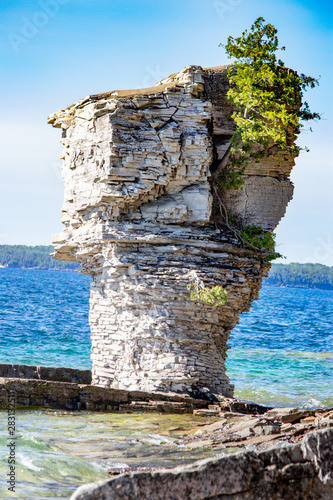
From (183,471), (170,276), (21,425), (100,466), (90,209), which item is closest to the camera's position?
(183,471)

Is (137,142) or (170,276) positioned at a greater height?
(137,142)

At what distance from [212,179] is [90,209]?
3.35 meters

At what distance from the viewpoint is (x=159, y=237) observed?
15328mm

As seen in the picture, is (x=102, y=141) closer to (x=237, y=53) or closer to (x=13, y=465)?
(x=237, y=53)

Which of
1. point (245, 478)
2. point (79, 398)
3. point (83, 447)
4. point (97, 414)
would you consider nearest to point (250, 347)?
point (79, 398)

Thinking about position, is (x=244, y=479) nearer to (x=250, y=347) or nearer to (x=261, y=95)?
(x=261, y=95)

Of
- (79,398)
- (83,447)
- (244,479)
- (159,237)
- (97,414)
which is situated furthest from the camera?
(159,237)

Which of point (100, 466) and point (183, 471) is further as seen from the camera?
point (100, 466)

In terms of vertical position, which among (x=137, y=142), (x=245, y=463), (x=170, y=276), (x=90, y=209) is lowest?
(x=245, y=463)

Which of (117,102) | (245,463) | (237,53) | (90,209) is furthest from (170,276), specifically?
(245,463)

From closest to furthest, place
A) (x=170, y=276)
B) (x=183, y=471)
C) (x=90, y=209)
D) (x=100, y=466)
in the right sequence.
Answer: (x=183, y=471) < (x=100, y=466) < (x=170, y=276) < (x=90, y=209)

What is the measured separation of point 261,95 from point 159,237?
4421mm

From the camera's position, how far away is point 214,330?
616 inches

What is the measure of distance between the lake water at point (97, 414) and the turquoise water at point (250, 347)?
0.16ft
